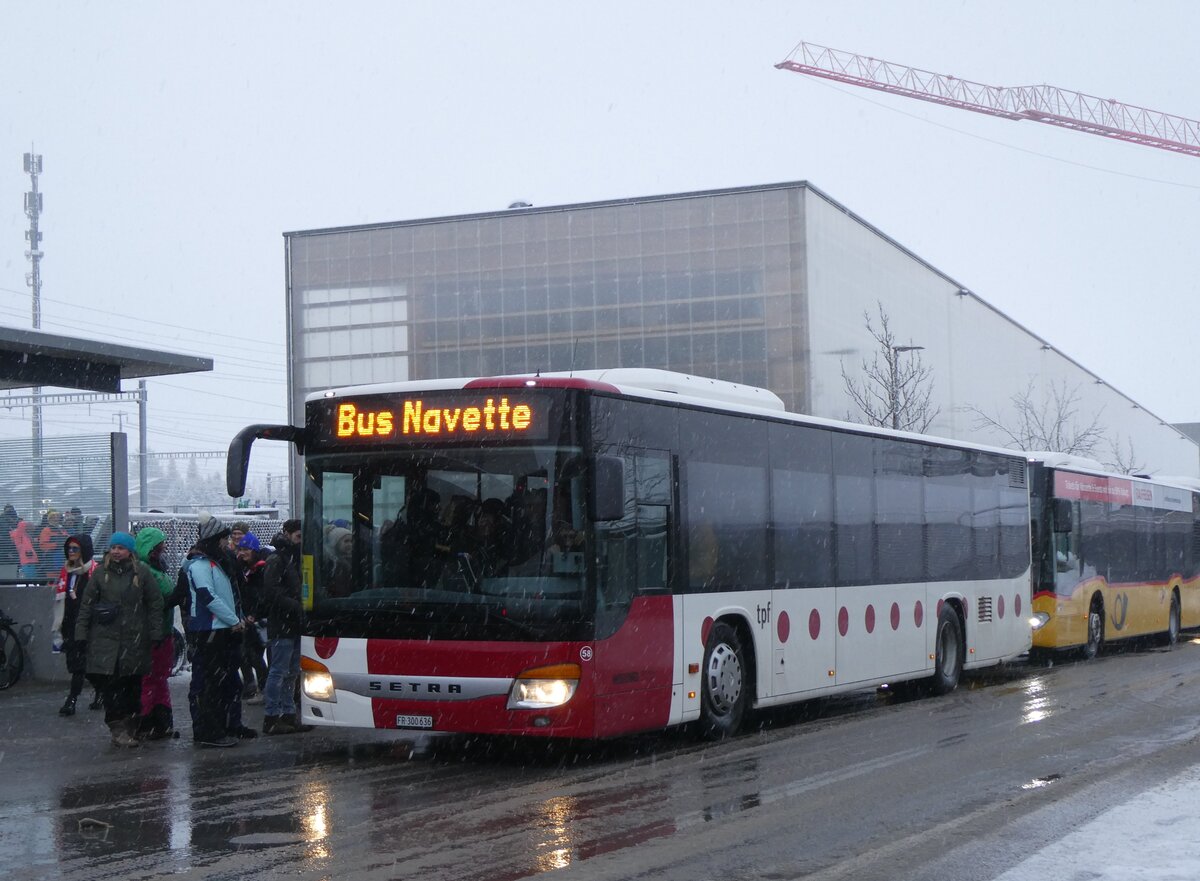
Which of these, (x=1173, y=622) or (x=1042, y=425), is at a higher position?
(x=1042, y=425)

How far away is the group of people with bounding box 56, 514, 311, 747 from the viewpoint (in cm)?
1192

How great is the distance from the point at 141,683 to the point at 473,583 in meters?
3.61

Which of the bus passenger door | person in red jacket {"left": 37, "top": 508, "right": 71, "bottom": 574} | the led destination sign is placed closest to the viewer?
the bus passenger door

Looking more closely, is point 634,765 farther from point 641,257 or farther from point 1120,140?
point 1120,140

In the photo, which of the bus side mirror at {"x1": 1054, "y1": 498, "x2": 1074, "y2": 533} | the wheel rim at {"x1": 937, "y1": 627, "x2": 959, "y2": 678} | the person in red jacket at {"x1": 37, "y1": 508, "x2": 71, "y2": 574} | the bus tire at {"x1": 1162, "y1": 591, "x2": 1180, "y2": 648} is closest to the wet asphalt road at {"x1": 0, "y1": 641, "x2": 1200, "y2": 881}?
the wheel rim at {"x1": 937, "y1": 627, "x2": 959, "y2": 678}

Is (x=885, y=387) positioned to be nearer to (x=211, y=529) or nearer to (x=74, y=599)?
(x=74, y=599)

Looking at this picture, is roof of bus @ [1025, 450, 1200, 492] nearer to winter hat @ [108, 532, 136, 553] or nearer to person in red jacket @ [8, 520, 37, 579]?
person in red jacket @ [8, 520, 37, 579]

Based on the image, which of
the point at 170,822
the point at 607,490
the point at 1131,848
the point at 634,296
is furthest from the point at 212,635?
the point at 634,296

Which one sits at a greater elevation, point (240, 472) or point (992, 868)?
point (240, 472)

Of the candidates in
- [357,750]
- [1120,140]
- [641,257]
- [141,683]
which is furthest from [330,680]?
[1120,140]

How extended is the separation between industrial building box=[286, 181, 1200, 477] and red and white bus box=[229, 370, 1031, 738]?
4000 centimetres

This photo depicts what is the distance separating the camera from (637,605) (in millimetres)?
11211

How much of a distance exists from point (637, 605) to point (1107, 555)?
1526 cm

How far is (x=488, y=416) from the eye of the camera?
1098 cm
